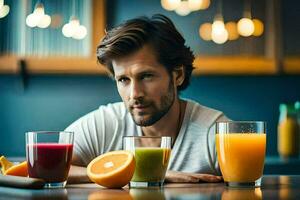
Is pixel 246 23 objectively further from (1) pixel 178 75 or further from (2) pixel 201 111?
(2) pixel 201 111

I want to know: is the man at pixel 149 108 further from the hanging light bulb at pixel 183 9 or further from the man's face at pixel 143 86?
the hanging light bulb at pixel 183 9

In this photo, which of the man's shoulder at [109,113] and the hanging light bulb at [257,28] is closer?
the man's shoulder at [109,113]

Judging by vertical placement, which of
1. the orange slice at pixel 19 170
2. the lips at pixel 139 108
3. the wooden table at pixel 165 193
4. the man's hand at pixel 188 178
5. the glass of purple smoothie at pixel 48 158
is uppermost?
the lips at pixel 139 108

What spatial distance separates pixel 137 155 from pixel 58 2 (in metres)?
2.57

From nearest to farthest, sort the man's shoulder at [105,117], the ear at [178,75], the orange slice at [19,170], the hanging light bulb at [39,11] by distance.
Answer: the orange slice at [19,170]
the man's shoulder at [105,117]
the ear at [178,75]
the hanging light bulb at [39,11]

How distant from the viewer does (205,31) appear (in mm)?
3838

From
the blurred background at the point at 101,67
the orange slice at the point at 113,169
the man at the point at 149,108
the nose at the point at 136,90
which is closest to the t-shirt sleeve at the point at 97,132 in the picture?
the man at the point at 149,108

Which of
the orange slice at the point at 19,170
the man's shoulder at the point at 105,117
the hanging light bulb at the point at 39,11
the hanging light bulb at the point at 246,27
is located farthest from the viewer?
the hanging light bulb at the point at 246,27

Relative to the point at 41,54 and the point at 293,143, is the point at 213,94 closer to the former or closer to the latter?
the point at 293,143

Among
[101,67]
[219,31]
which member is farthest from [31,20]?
[219,31]

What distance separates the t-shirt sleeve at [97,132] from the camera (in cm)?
222

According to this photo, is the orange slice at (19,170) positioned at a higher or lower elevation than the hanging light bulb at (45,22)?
lower

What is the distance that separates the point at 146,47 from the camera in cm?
228

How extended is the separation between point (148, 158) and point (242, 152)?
0.21 m
